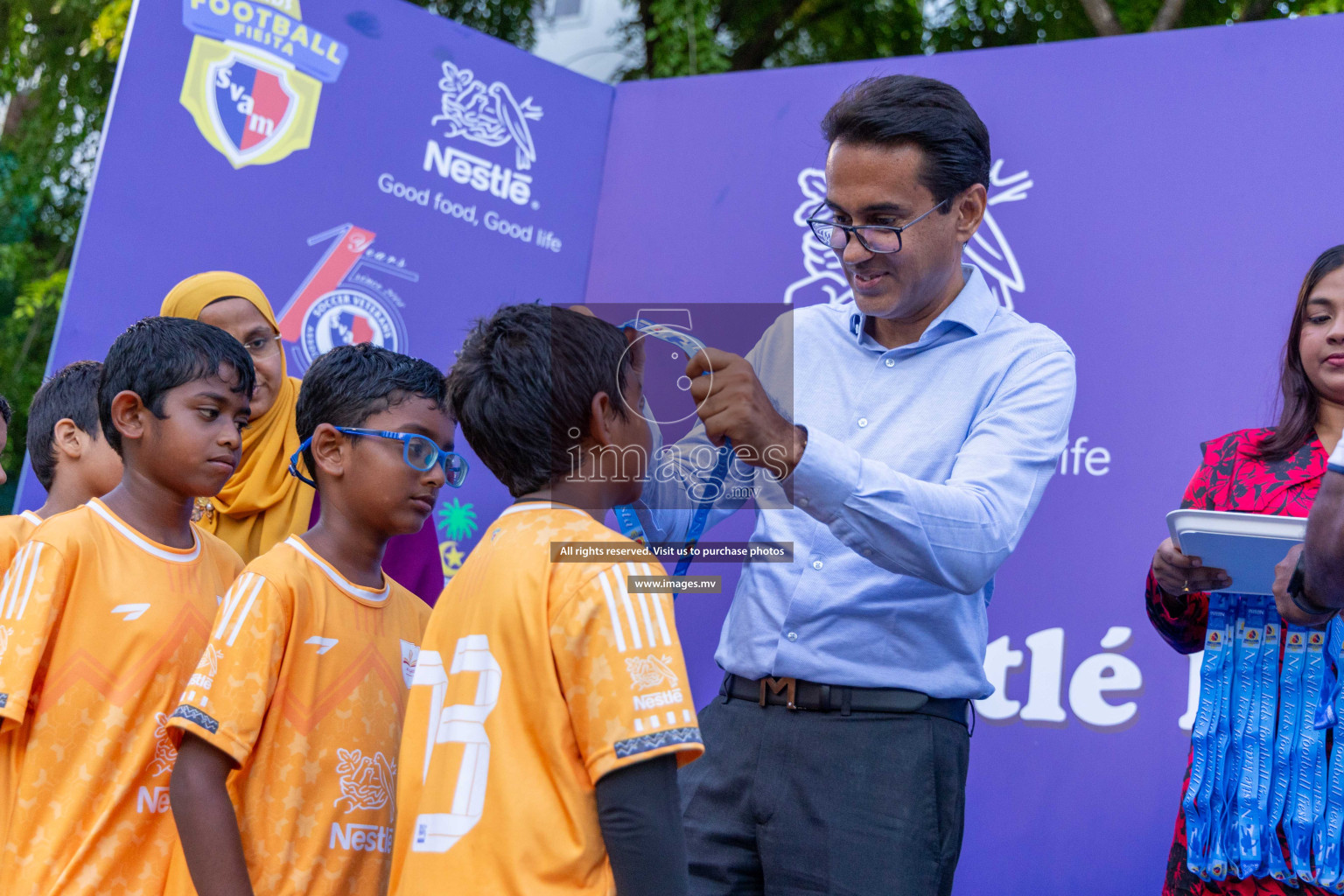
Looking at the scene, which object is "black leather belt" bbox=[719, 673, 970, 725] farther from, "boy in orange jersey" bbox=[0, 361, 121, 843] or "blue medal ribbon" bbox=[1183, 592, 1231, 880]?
"boy in orange jersey" bbox=[0, 361, 121, 843]

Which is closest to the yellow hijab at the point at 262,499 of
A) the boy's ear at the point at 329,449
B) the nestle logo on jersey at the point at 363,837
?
the boy's ear at the point at 329,449

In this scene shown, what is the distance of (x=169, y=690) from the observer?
1758 mm

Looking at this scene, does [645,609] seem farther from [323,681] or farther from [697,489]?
[323,681]

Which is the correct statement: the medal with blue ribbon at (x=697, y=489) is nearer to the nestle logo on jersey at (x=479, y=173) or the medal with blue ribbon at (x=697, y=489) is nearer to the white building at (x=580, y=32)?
the nestle logo on jersey at (x=479, y=173)

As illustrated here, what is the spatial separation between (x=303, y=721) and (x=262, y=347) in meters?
1.23

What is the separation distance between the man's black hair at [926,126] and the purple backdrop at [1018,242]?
1.66m

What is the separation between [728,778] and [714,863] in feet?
0.38

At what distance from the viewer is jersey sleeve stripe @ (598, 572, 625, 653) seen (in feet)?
4.24

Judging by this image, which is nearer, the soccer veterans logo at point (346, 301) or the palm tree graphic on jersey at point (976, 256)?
the palm tree graphic on jersey at point (976, 256)

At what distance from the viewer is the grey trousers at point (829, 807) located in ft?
5.00

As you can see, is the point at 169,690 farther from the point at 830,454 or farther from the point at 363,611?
the point at 830,454

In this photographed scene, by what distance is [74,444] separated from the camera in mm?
2578

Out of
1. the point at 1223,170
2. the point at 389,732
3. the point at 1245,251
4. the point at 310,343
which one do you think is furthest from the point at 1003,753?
the point at 310,343

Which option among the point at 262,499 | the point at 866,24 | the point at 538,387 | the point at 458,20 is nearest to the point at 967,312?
the point at 538,387
